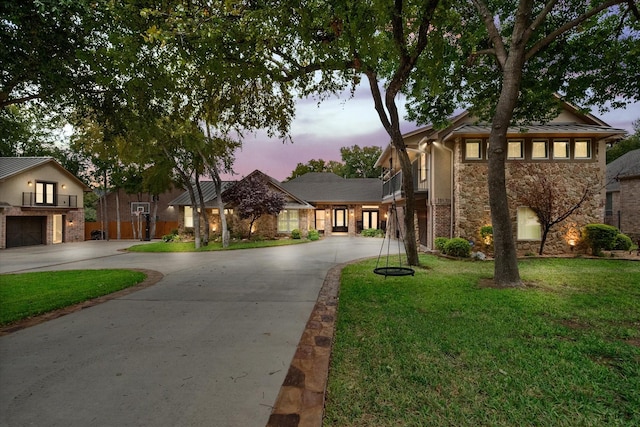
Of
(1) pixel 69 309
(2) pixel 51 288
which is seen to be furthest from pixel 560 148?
(2) pixel 51 288

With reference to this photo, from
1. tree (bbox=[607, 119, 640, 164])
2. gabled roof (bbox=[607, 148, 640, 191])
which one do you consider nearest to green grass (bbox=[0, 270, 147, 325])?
gabled roof (bbox=[607, 148, 640, 191])

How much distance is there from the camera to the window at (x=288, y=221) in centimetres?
2333

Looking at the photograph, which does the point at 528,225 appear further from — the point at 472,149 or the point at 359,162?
the point at 359,162

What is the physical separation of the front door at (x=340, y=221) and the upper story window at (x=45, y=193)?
22.2 meters

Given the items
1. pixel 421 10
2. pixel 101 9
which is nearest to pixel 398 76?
pixel 421 10

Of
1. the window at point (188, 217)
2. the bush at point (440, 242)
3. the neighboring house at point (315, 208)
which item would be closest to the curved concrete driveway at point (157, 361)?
the bush at point (440, 242)

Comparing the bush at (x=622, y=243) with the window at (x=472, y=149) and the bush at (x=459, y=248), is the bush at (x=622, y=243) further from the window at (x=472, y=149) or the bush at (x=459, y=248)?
the window at (x=472, y=149)

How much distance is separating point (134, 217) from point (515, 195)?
31700mm

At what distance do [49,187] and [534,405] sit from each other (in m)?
31.6

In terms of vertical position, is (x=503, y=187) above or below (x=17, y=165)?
below

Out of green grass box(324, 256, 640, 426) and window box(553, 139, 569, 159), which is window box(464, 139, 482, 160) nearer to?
window box(553, 139, 569, 159)

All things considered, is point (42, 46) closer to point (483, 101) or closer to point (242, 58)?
point (242, 58)

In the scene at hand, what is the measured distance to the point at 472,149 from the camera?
13453 millimetres

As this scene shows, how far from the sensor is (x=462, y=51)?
9.49 meters
